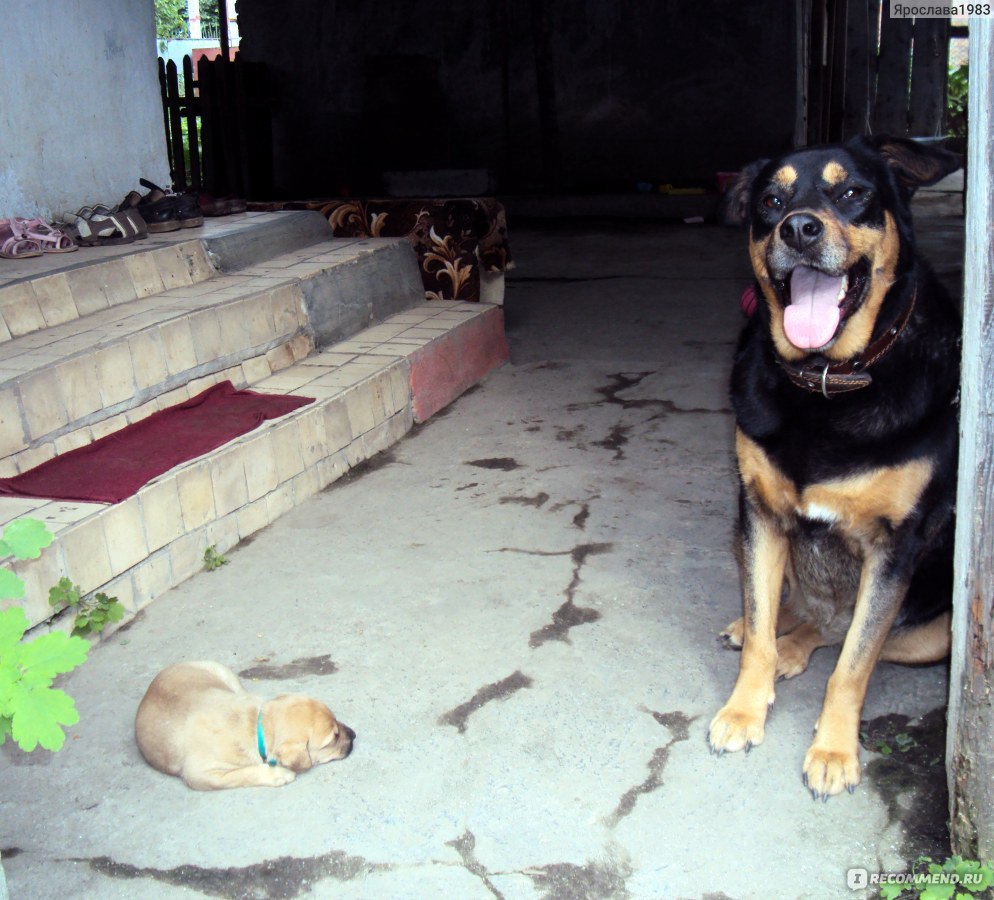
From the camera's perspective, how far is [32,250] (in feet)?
15.6

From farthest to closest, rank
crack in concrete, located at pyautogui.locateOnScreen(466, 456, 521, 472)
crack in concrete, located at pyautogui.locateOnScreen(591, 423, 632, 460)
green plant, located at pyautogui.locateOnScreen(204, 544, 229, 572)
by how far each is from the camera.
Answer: crack in concrete, located at pyautogui.locateOnScreen(591, 423, 632, 460) → crack in concrete, located at pyautogui.locateOnScreen(466, 456, 521, 472) → green plant, located at pyautogui.locateOnScreen(204, 544, 229, 572)

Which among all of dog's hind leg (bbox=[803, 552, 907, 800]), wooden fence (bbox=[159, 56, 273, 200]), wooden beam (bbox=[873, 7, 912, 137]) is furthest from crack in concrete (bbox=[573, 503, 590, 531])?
wooden beam (bbox=[873, 7, 912, 137])

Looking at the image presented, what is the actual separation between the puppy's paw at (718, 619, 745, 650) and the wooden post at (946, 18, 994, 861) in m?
0.82

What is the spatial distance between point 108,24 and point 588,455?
355cm

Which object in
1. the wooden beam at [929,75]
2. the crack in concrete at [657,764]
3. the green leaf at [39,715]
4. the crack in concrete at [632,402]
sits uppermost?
the wooden beam at [929,75]

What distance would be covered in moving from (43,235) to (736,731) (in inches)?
151

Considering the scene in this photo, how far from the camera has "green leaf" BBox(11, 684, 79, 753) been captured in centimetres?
135

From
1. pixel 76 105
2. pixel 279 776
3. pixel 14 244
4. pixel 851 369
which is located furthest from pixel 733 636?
pixel 76 105

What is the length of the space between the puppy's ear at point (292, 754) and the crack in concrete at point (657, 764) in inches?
27.2

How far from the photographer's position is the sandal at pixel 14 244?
4.71 metres

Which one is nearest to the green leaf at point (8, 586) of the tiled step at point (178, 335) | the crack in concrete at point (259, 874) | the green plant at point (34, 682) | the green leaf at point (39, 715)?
the green plant at point (34, 682)

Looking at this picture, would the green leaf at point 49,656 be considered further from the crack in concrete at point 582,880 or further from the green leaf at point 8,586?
the crack in concrete at point 582,880

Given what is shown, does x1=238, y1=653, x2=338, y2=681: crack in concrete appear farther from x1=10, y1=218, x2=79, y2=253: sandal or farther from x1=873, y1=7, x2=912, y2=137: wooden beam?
x1=873, y1=7, x2=912, y2=137: wooden beam

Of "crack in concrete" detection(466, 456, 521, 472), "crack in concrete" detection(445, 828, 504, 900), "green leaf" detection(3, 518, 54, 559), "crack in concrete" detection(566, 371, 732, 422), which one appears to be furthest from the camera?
"crack in concrete" detection(566, 371, 732, 422)
